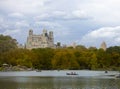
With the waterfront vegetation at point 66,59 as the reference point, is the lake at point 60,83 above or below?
below

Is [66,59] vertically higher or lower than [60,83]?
higher

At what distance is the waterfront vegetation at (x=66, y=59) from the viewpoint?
146375 mm

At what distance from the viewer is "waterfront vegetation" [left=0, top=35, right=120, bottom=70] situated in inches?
5763

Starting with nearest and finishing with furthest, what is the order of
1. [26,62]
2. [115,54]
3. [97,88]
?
[97,88] < [115,54] < [26,62]

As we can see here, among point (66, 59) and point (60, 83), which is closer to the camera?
point (60, 83)

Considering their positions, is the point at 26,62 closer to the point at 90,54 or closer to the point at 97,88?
the point at 90,54

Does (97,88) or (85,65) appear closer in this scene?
(97,88)

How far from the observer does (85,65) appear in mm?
153250

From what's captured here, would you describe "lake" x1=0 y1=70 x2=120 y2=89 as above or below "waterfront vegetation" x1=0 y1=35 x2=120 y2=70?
below

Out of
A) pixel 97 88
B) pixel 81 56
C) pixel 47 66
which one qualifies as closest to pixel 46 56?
pixel 47 66

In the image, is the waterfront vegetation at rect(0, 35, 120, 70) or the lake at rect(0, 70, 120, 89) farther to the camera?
the waterfront vegetation at rect(0, 35, 120, 70)

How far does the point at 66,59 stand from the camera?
151250 mm

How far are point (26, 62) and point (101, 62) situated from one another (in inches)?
1239

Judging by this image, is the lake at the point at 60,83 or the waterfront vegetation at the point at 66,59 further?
the waterfront vegetation at the point at 66,59
